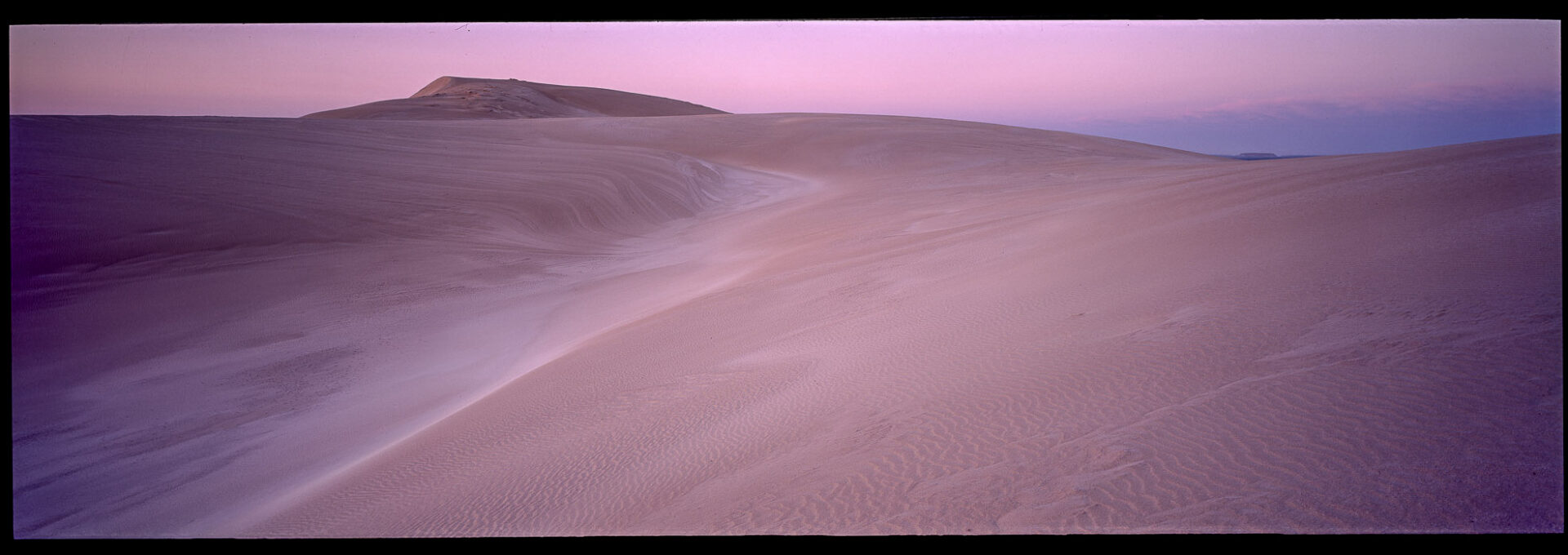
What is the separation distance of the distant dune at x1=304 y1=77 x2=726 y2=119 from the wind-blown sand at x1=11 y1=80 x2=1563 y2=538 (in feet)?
82.3

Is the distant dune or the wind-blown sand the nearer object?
the wind-blown sand

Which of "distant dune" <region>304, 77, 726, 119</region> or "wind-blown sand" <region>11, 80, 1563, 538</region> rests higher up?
"distant dune" <region>304, 77, 726, 119</region>

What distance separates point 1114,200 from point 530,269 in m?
7.08

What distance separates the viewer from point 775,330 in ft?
19.1

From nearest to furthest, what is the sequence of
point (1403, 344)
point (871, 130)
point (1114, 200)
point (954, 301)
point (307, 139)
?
point (1403, 344) < point (954, 301) < point (1114, 200) < point (307, 139) < point (871, 130)

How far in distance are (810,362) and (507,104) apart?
48.9 metres

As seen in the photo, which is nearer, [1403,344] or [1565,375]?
[1565,375]

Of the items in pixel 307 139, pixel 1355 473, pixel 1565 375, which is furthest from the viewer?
pixel 307 139

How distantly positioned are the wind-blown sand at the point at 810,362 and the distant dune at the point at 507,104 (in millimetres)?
25099

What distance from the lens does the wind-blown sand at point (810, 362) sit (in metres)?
2.84

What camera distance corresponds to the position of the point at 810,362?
478cm

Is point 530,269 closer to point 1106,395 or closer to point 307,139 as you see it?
point 307,139

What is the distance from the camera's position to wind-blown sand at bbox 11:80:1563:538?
2.84 metres

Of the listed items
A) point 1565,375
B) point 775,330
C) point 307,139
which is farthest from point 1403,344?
point 307,139
